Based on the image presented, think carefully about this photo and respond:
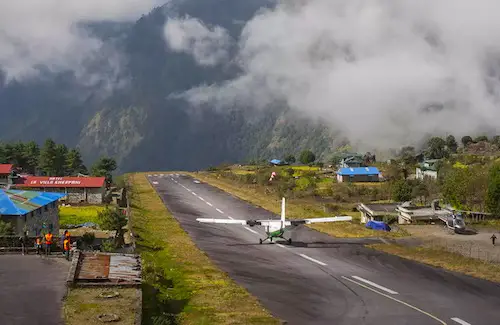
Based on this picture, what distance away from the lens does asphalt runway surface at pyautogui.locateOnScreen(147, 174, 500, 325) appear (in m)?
26.2

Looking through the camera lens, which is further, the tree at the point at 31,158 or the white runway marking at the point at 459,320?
the tree at the point at 31,158

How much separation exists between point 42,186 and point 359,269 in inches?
2621

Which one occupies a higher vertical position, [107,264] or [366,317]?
[107,264]

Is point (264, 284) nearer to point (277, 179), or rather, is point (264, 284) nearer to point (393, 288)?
point (393, 288)

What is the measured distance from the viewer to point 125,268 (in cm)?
2752

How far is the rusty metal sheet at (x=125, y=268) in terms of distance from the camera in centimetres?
2590

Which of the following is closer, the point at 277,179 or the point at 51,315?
the point at 51,315

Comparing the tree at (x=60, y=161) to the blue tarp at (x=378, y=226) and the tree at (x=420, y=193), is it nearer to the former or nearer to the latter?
the tree at (x=420, y=193)

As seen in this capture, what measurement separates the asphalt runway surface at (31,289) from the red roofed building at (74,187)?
56478mm

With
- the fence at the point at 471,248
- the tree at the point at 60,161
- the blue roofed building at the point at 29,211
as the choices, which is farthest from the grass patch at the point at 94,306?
the tree at the point at 60,161

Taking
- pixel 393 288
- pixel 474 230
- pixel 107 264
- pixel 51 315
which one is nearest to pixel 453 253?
pixel 393 288

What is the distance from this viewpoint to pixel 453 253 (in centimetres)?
4231

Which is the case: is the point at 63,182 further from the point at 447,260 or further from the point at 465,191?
the point at 447,260

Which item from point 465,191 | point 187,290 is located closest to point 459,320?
point 187,290
